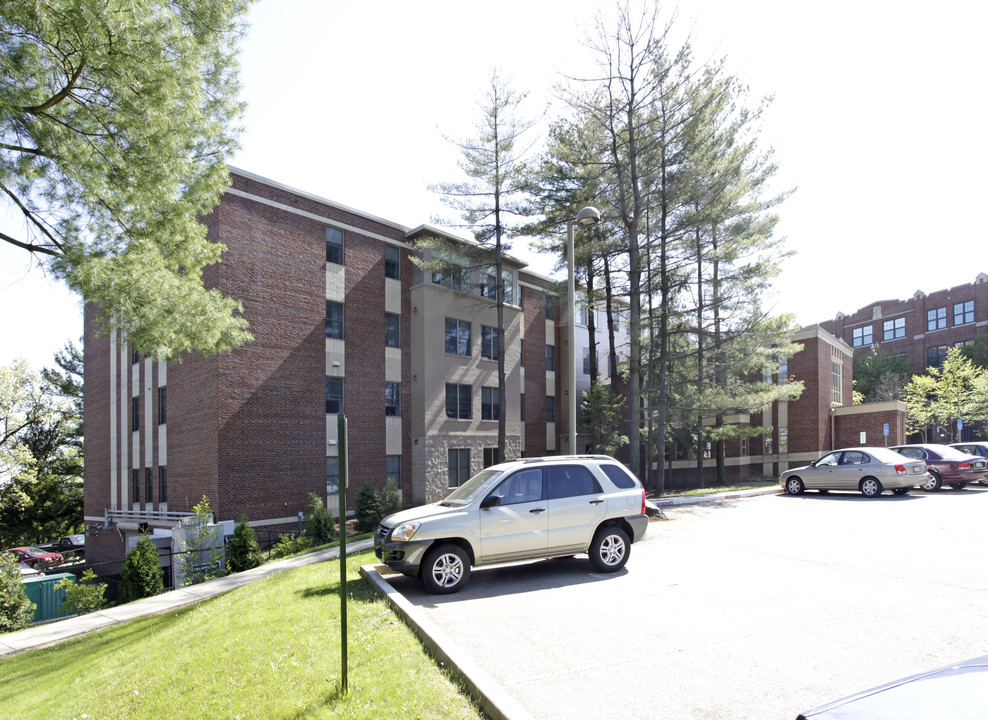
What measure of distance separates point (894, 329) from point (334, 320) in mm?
61225

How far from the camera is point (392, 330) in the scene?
1115 inches

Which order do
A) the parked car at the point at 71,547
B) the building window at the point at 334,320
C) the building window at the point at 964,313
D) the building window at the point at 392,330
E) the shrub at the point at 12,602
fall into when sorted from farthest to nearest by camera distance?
the building window at the point at 964,313, the parked car at the point at 71,547, the building window at the point at 392,330, the building window at the point at 334,320, the shrub at the point at 12,602

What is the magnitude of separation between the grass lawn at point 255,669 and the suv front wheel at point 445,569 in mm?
758

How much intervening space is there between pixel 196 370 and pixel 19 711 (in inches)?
701

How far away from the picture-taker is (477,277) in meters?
31.2

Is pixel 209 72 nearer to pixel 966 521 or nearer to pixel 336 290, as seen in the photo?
pixel 336 290

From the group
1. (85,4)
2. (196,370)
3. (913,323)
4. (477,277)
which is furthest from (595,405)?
(913,323)

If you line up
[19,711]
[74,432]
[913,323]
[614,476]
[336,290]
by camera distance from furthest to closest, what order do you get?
[913,323], [74,432], [336,290], [614,476], [19,711]

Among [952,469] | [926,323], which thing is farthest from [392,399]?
[926,323]

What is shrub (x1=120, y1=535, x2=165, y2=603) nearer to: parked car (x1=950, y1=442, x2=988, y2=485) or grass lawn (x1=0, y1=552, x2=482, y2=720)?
grass lawn (x1=0, y1=552, x2=482, y2=720)

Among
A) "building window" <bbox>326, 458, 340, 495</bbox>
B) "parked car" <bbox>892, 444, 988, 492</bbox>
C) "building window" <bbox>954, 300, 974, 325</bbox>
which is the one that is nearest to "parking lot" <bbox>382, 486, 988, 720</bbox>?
"parked car" <bbox>892, 444, 988, 492</bbox>

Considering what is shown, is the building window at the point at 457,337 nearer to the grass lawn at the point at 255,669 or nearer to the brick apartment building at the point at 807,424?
the brick apartment building at the point at 807,424

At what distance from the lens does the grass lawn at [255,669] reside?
4781 millimetres

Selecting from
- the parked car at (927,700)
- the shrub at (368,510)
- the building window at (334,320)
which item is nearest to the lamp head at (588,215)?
the parked car at (927,700)
